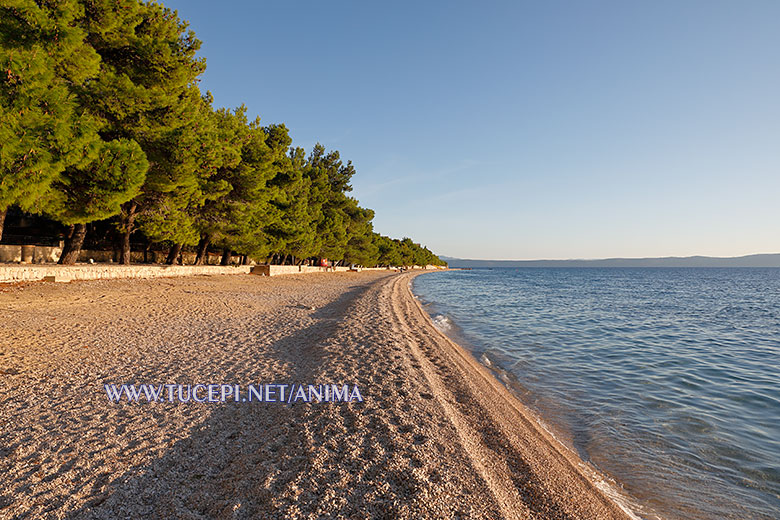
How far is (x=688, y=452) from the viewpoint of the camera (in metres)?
6.01

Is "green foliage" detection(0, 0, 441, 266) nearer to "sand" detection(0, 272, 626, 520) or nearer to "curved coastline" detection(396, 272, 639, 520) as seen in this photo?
"sand" detection(0, 272, 626, 520)

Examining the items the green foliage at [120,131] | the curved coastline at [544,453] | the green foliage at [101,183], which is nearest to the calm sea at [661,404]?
the curved coastline at [544,453]

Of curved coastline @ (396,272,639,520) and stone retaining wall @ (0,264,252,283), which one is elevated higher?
stone retaining wall @ (0,264,252,283)

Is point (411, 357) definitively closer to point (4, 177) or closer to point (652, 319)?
point (4, 177)

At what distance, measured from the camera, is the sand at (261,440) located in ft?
11.0

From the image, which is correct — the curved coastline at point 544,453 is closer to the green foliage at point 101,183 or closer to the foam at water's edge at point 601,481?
the foam at water's edge at point 601,481

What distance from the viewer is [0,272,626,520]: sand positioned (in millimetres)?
3365

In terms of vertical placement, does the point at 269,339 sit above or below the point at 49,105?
below

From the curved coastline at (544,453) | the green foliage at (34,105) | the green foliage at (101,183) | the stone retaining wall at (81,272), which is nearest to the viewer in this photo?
the curved coastline at (544,453)

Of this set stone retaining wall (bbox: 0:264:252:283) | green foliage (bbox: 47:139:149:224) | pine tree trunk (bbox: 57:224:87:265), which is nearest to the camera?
stone retaining wall (bbox: 0:264:252:283)

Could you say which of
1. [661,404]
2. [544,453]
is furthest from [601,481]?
[661,404]

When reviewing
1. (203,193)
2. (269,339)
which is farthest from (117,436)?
(203,193)

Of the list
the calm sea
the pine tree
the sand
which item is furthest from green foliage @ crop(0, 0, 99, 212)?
the calm sea

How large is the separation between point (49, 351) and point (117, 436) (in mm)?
4807
